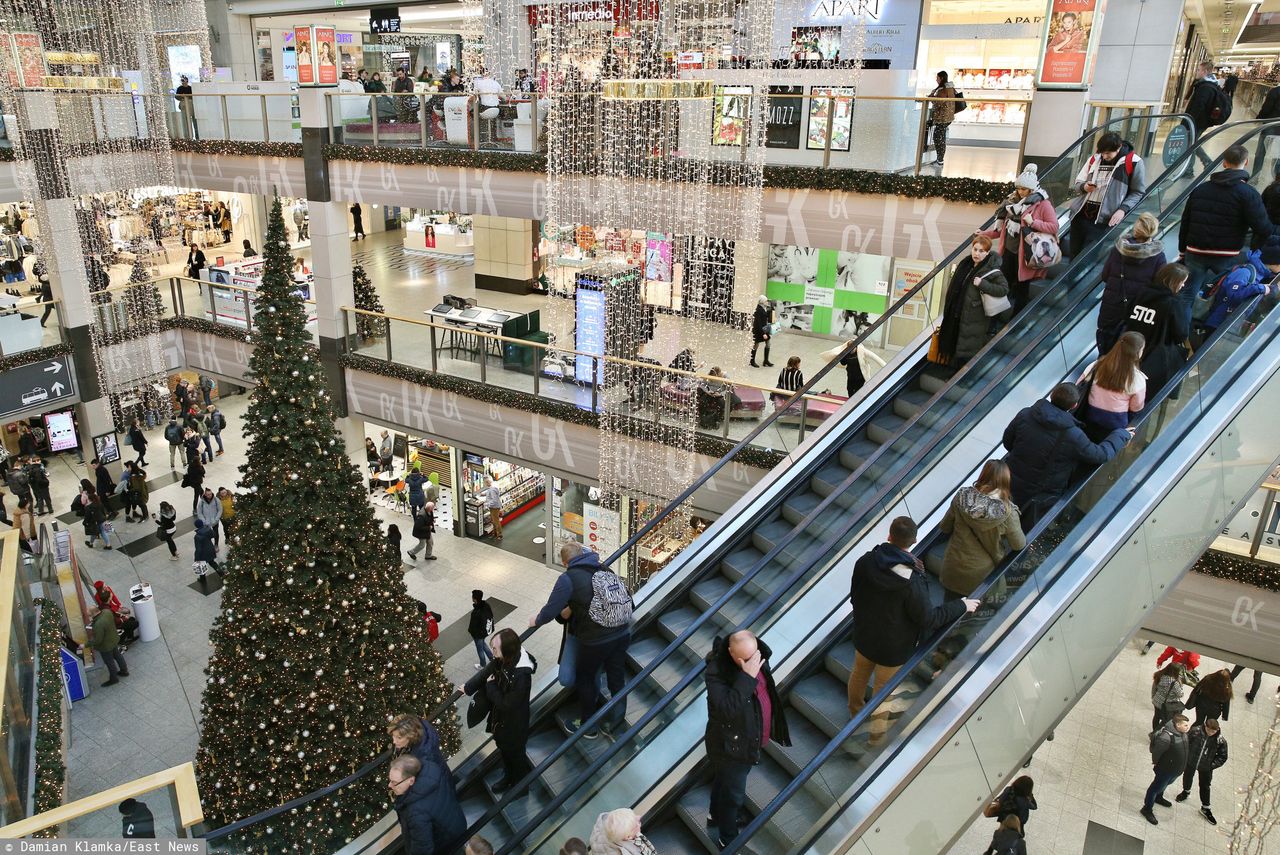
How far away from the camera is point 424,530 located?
1417cm

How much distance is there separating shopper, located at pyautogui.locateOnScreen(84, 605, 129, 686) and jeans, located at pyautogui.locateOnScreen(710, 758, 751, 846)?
8.93 m

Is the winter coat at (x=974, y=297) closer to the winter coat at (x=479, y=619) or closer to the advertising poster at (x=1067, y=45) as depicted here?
the advertising poster at (x=1067, y=45)

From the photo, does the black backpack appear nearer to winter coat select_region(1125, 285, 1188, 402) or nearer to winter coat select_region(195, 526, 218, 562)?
winter coat select_region(1125, 285, 1188, 402)

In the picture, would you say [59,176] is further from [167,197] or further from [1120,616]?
[1120,616]

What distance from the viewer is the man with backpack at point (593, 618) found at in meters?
5.55

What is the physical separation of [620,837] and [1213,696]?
8.30 metres

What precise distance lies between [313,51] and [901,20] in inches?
370

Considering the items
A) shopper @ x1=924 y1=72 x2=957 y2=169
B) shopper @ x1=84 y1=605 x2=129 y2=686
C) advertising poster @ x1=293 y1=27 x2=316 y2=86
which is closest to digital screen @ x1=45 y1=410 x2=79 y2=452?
shopper @ x1=84 y1=605 x2=129 y2=686

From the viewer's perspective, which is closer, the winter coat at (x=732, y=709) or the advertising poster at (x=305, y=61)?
the winter coat at (x=732, y=709)

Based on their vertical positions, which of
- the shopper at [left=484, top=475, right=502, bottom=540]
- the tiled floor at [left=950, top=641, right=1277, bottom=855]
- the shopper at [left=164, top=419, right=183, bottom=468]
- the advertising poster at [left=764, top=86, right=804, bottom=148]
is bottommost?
the tiled floor at [left=950, top=641, right=1277, bottom=855]

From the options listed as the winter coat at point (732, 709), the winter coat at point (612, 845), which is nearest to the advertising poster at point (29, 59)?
the winter coat at point (732, 709)

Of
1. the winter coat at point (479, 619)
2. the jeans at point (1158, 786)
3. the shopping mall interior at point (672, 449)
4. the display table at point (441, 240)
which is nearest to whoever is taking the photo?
the shopping mall interior at point (672, 449)

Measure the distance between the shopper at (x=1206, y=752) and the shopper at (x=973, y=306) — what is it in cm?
519

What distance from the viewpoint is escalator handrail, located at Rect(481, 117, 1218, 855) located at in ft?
16.8
